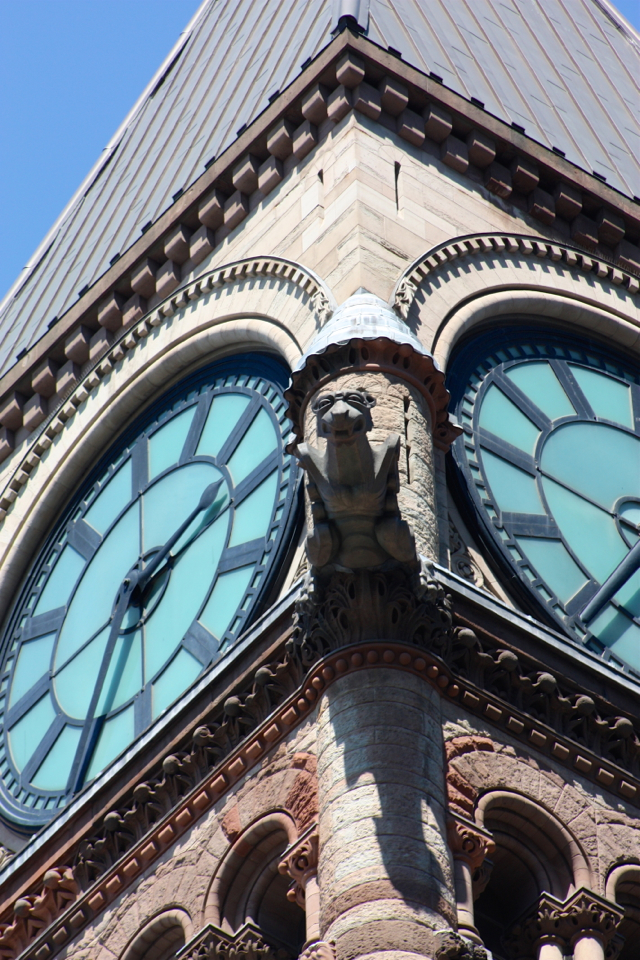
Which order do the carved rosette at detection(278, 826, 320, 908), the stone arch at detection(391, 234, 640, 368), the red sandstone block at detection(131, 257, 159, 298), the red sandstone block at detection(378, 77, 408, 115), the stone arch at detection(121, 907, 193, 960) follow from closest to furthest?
the carved rosette at detection(278, 826, 320, 908), the stone arch at detection(121, 907, 193, 960), the stone arch at detection(391, 234, 640, 368), the red sandstone block at detection(378, 77, 408, 115), the red sandstone block at detection(131, 257, 159, 298)

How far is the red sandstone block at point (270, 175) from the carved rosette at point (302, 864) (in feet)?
23.0

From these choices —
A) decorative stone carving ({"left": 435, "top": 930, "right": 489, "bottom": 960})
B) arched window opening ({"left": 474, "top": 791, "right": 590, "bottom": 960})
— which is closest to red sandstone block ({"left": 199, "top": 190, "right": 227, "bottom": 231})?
arched window opening ({"left": 474, "top": 791, "right": 590, "bottom": 960})

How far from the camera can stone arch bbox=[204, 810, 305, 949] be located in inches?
579

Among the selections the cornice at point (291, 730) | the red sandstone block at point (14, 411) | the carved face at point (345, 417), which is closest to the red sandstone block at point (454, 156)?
the red sandstone block at point (14, 411)

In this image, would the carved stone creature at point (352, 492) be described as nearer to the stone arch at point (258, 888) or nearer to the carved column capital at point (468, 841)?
the carved column capital at point (468, 841)

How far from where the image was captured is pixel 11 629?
19.8 m

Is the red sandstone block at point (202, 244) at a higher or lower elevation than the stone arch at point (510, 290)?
higher

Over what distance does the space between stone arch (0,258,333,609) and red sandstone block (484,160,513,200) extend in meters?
2.12

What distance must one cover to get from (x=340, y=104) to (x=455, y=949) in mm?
8527

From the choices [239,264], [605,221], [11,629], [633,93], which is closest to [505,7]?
[633,93]

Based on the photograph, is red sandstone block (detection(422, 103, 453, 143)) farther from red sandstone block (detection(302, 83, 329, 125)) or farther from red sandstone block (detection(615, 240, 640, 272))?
red sandstone block (detection(615, 240, 640, 272))

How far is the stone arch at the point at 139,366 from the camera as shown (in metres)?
18.1

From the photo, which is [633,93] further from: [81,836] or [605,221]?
[81,836]

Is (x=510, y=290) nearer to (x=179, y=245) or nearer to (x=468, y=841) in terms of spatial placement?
(x=179, y=245)
